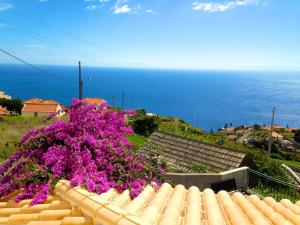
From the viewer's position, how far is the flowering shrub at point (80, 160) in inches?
207

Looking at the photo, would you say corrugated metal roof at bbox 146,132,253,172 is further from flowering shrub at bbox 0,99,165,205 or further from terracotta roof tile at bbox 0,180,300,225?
terracotta roof tile at bbox 0,180,300,225

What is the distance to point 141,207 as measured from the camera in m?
4.55

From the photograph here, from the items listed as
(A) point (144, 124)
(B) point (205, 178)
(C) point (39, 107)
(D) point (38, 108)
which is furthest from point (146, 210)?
(C) point (39, 107)

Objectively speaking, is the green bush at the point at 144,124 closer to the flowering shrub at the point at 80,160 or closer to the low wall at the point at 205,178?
the low wall at the point at 205,178

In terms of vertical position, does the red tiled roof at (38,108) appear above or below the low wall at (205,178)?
below

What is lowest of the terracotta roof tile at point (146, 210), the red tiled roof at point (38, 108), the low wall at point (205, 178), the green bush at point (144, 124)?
the red tiled roof at point (38, 108)

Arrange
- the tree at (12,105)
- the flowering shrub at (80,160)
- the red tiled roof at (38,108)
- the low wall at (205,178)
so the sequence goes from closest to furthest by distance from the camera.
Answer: the flowering shrub at (80,160)
the low wall at (205,178)
the red tiled roof at (38,108)
the tree at (12,105)

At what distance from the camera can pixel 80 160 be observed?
18.1ft

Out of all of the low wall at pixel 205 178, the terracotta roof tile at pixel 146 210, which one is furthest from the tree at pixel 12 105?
the terracotta roof tile at pixel 146 210

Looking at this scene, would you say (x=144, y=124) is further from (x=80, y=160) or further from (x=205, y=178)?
(x=80, y=160)

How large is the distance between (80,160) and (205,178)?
5824 millimetres

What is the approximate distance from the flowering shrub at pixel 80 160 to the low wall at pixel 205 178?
3555 millimetres

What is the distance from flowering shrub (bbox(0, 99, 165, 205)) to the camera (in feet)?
17.2

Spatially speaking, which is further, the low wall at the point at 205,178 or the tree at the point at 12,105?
the tree at the point at 12,105
